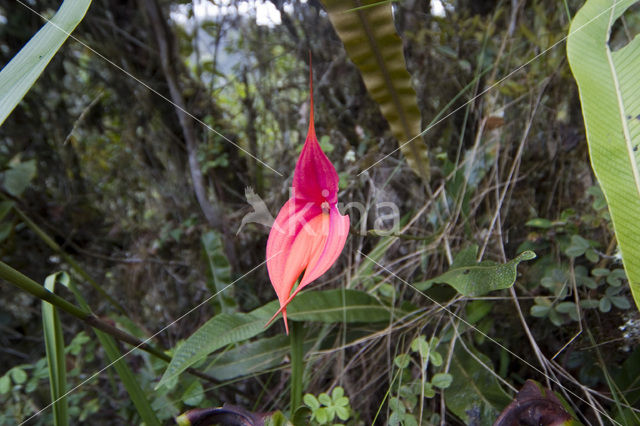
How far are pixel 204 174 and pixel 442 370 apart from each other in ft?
2.44

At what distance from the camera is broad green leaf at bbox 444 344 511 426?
523 millimetres

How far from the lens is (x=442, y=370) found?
0.59m

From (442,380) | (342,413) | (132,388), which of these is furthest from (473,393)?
(132,388)

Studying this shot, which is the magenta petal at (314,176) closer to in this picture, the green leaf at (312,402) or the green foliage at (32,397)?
the green leaf at (312,402)

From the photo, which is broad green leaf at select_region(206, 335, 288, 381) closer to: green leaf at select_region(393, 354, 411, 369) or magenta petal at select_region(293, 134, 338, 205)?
green leaf at select_region(393, 354, 411, 369)

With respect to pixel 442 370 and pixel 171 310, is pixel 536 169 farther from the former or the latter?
pixel 171 310

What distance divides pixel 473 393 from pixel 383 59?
48cm

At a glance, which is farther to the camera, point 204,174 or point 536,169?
point 204,174

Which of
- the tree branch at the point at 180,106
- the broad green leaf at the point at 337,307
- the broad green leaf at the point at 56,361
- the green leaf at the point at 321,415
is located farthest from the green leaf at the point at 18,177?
the green leaf at the point at 321,415

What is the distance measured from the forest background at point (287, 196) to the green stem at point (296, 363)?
0.03m

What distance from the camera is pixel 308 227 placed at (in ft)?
1.15

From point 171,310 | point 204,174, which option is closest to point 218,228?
point 204,174

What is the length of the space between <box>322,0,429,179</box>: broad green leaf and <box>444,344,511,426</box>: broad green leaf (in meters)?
0.30

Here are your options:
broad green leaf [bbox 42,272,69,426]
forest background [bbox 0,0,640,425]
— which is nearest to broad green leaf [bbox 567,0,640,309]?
forest background [bbox 0,0,640,425]
